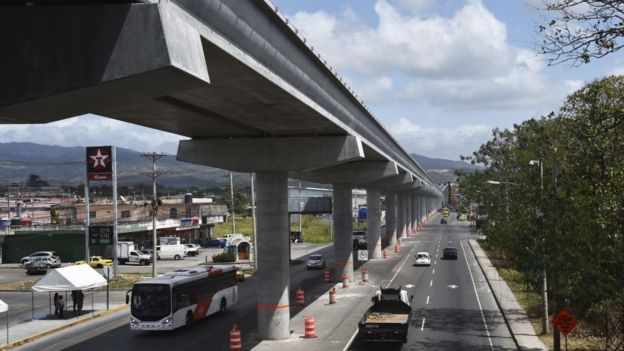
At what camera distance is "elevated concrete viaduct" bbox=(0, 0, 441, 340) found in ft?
29.9

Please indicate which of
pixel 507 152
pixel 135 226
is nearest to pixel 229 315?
pixel 507 152

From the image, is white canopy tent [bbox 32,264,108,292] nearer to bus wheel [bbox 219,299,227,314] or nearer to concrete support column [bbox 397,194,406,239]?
bus wheel [bbox 219,299,227,314]

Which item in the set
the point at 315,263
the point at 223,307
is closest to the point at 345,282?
the point at 223,307

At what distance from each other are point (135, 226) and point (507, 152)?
45.1m

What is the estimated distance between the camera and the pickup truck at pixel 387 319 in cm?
2531

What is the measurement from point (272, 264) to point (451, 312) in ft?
38.6

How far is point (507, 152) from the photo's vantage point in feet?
220

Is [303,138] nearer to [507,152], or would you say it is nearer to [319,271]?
[319,271]

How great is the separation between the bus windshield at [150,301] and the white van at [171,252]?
47.9 metres

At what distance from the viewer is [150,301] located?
31.0 meters

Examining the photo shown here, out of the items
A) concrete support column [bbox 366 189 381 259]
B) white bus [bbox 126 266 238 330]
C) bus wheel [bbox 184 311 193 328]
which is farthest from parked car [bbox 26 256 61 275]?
bus wheel [bbox 184 311 193 328]

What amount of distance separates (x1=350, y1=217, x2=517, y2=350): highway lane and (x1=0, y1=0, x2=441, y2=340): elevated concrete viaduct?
6.18 meters

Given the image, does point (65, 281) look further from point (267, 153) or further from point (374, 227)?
point (374, 227)

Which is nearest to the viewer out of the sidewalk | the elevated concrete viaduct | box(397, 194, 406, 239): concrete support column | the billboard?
the elevated concrete viaduct
